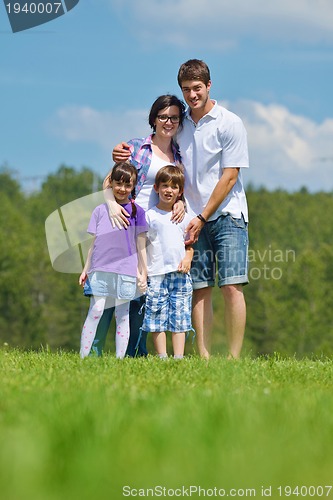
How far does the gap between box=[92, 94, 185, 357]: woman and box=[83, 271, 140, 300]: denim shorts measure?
0.93ft

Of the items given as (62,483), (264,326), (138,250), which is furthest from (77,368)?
(264,326)

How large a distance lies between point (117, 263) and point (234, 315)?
1.38 meters

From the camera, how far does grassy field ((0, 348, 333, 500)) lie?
11.5 ft

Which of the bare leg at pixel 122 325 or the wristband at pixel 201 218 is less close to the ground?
the wristband at pixel 201 218

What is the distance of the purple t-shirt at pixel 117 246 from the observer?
28.2 feet

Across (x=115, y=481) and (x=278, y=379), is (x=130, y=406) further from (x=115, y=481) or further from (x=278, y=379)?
(x=278, y=379)

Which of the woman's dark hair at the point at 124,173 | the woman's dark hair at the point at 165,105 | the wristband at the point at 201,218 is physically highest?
the woman's dark hair at the point at 165,105

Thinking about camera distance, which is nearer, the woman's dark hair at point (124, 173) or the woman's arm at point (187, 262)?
the woman's dark hair at point (124, 173)

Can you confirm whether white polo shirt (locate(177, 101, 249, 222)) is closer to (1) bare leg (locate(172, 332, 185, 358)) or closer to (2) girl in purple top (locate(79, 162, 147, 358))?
(2) girl in purple top (locate(79, 162, 147, 358))

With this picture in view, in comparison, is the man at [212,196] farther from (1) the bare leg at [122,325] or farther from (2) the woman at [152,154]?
(1) the bare leg at [122,325]

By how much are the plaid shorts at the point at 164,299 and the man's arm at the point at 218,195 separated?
57 cm

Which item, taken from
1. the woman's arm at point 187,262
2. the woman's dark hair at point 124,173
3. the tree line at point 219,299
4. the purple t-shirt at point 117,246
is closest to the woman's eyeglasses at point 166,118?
the woman's dark hair at point 124,173

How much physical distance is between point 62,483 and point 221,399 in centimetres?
165

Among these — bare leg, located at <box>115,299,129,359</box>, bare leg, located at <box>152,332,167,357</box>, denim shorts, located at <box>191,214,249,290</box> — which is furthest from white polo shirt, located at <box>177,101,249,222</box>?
bare leg, located at <box>152,332,167,357</box>
